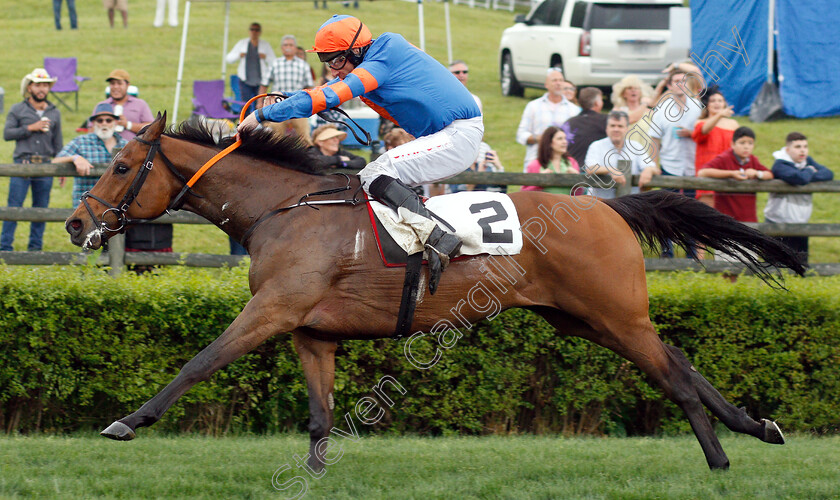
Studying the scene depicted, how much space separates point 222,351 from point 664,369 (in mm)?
2339

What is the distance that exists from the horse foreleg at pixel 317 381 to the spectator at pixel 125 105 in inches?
179

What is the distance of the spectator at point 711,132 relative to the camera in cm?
838

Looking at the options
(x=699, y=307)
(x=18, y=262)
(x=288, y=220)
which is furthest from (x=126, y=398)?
(x=699, y=307)

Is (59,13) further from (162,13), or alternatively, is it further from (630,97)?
(630,97)

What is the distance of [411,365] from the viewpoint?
228 inches

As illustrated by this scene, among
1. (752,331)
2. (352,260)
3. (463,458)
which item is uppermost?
(352,260)

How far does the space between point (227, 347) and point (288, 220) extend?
0.73 metres

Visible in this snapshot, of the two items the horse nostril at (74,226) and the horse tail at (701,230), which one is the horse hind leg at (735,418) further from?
the horse nostril at (74,226)

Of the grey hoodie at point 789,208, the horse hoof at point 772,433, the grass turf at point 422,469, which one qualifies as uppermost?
the grey hoodie at point 789,208

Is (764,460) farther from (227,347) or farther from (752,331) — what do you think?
(227,347)

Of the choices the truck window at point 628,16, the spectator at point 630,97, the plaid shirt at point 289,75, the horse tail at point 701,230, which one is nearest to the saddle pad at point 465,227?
the horse tail at point 701,230

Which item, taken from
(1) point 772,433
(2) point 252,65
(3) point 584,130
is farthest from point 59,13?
(1) point 772,433

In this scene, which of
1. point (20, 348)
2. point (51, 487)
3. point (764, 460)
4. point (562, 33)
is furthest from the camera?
point (562, 33)

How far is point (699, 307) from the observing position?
19.7 feet
